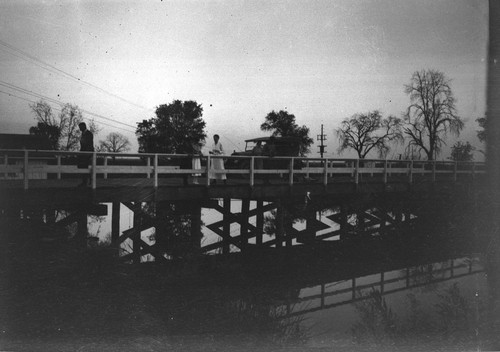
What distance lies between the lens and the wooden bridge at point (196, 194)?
876cm

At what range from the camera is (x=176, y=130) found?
1470 centimetres

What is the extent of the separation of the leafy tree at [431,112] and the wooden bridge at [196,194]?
93 centimetres

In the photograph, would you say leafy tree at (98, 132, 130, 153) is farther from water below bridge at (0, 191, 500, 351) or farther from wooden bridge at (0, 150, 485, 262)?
water below bridge at (0, 191, 500, 351)

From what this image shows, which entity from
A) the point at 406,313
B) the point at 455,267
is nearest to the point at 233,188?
the point at 406,313

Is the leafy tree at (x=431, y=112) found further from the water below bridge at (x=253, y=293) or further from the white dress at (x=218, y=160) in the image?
the white dress at (x=218, y=160)

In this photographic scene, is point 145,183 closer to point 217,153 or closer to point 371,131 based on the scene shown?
point 217,153

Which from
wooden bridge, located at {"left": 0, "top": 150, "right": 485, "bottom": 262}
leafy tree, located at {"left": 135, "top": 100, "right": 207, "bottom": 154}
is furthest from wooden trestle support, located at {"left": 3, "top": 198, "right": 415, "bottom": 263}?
leafy tree, located at {"left": 135, "top": 100, "right": 207, "bottom": 154}

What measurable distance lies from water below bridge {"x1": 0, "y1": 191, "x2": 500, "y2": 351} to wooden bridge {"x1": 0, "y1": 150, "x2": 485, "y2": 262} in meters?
0.23

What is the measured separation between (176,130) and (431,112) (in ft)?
27.3

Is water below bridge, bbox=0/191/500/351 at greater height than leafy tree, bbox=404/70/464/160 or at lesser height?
lesser


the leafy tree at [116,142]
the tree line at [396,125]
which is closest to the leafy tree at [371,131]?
the tree line at [396,125]

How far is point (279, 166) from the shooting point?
19000mm

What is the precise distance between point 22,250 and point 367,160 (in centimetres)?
1160

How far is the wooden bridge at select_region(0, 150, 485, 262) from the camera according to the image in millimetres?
8758
